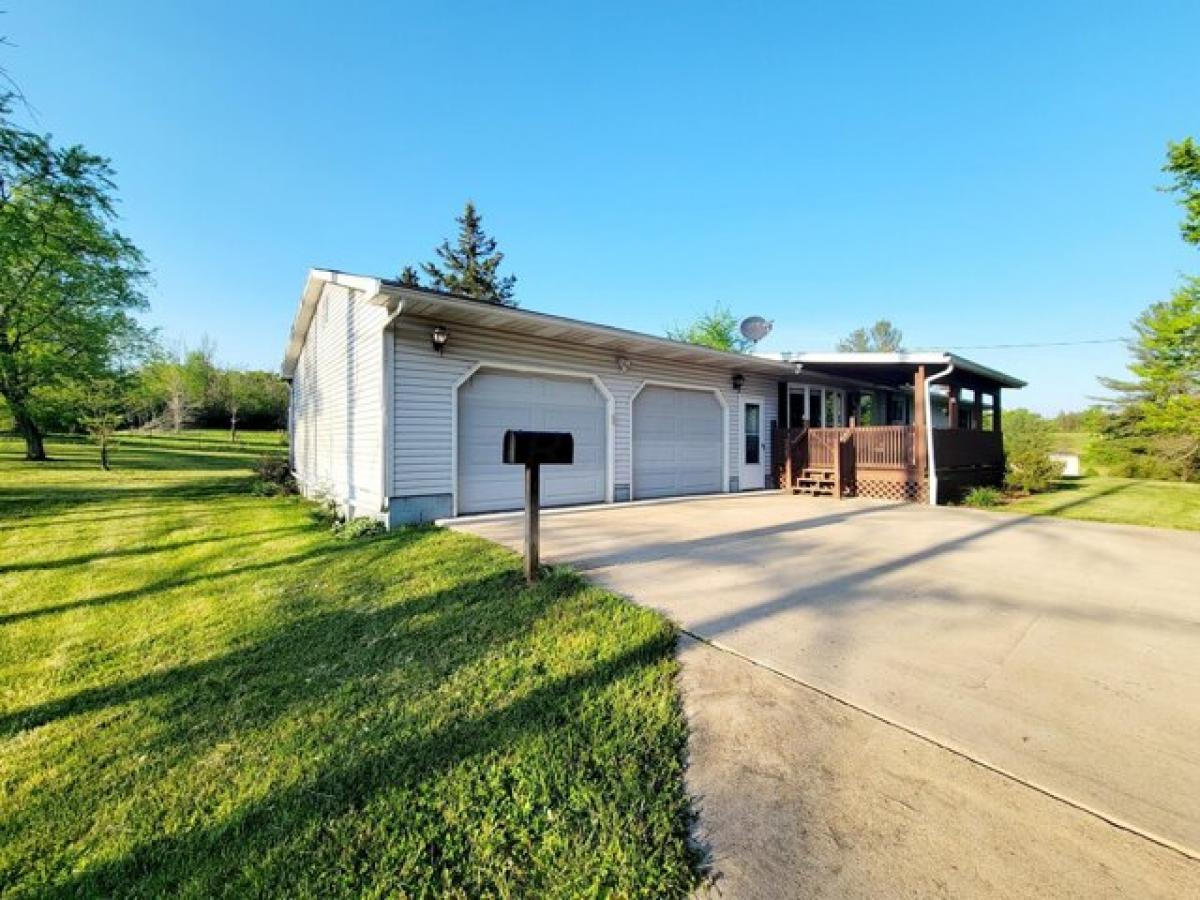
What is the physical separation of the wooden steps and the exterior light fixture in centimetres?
852

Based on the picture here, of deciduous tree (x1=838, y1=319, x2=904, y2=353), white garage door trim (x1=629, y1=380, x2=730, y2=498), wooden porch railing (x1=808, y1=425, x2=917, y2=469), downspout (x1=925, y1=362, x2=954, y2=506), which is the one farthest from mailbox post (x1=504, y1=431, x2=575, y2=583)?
deciduous tree (x1=838, y1=319, x2=904, y2=353)

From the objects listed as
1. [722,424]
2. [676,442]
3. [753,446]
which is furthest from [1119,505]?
[676,442]

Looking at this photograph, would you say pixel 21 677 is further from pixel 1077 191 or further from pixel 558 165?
pixel 1077 191

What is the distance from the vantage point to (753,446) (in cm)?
1191

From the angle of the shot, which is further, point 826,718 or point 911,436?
point 911,436

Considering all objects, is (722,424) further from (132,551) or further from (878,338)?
(878,338)

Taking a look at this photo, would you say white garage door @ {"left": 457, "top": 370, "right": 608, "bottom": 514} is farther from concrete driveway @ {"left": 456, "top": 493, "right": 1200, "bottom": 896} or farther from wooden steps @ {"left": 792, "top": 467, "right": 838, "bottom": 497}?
wooden steps @ {"left": 792, "top": 467, "right": 838, "bottom": 497}

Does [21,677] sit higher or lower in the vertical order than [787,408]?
lower

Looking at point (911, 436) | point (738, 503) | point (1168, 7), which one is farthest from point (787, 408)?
point (1168, 7)

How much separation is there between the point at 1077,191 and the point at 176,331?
1949 inches

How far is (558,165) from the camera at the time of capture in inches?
531

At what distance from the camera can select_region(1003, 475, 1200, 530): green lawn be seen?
27.5ft

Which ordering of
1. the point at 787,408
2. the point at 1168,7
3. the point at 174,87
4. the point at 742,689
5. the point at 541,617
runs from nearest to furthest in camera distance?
the point at 742,689 < the point at 541,617 < the point at 1168,7 < the point at 174,87 < the point at 787,408

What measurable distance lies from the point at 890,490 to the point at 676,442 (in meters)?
4.82
